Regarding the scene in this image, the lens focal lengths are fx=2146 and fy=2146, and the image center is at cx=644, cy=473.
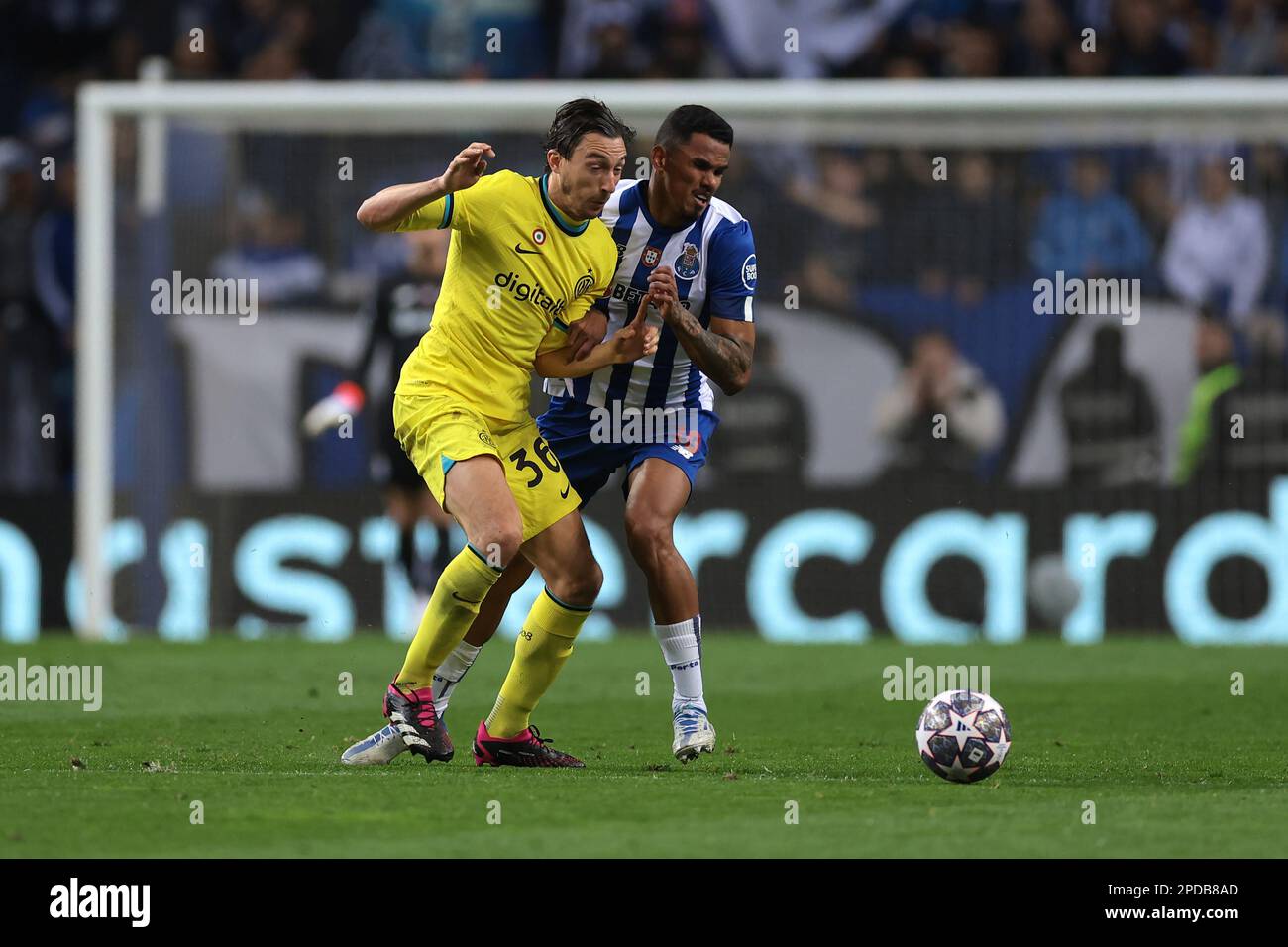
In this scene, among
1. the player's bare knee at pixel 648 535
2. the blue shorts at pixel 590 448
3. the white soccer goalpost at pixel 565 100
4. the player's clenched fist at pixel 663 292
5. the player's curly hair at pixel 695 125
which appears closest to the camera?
the player's clenched fist at pixel 663 292

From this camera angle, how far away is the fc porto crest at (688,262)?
24.8 ft

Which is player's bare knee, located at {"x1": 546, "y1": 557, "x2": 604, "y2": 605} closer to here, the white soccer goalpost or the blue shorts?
the blue shorts

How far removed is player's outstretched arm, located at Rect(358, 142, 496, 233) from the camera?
6.55 metres

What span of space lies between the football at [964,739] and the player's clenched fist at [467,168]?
2.19 metres

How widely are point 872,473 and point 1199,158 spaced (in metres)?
2.80

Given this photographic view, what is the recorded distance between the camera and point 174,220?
13531 mm

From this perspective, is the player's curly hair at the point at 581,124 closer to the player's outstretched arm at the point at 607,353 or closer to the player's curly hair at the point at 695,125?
the player's curly hair at the point at 695,125

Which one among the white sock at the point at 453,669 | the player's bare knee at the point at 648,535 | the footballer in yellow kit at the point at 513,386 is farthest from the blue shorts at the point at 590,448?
the white sock at the point at 453,669

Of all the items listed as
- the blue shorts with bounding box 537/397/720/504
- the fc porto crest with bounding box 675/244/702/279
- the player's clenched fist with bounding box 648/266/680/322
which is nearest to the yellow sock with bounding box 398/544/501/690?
the blue shorts with bounding box 537/397/720/504

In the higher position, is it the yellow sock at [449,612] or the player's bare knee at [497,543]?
the player's bare knee at [497,543]

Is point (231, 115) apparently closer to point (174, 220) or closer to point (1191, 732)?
point (174, 220)

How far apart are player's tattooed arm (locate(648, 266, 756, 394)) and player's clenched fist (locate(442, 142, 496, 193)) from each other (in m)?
0.75

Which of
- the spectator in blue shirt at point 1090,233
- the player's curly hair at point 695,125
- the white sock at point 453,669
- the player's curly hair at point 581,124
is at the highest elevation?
the spectator in blue shirt at point 1090,233

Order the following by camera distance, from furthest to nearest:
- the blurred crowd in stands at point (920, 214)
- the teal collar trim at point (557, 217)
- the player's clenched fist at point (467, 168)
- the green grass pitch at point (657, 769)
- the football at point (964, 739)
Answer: the blurred crowd in stands at point (920, 214), the teal collar trim at point (557, 217), the football at point (964, 739), the player's clenched fist at point (467, 168), the green grass pitch at point (657, 769)
